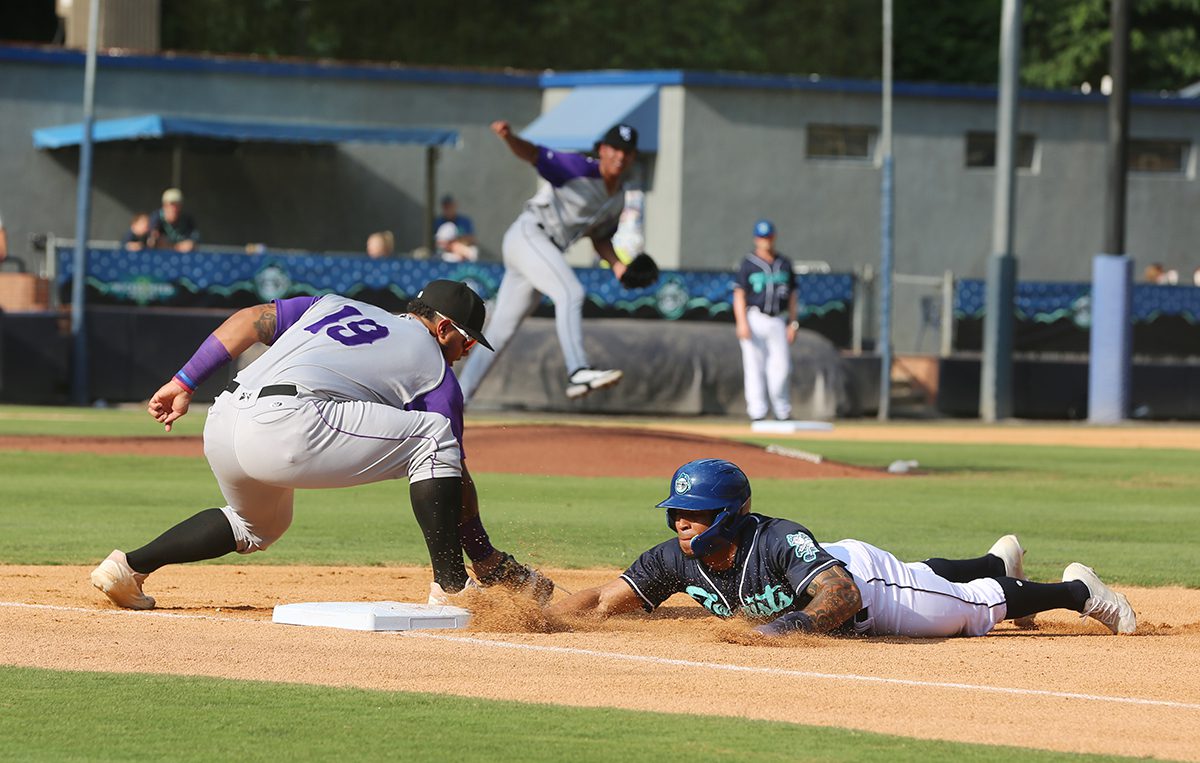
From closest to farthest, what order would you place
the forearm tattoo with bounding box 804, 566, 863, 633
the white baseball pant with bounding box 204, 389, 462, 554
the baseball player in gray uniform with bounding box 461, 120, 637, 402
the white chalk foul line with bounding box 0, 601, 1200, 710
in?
the white chalk foul line with bounding box 0, 601, 1200, 710
the white baseball pant with bounding box 204, 389, 462, 554
the forearm tattoo with bounding box 804, 566, 863, 633
the baseball player in gray uniform with bounding box 461, 120, 637, 402

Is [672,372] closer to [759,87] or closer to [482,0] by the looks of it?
[759,87]

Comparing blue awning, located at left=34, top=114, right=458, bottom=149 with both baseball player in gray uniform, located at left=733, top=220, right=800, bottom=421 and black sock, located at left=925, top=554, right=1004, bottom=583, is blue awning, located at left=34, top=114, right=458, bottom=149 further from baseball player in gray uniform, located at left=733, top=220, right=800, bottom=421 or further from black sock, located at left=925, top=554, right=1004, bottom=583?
black sock, located at left=925, top=554, right=1004, bottom=583

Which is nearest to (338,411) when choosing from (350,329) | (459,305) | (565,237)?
(350,329)

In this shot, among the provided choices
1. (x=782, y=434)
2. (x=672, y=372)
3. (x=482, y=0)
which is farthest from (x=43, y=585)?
(x=482, y=0)

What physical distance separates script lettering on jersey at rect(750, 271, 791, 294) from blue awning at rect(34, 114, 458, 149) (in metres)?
9.10

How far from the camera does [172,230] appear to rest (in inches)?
947

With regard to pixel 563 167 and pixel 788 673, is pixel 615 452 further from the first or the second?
pixel 788 673

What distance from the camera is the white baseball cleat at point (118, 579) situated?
24.1 feet

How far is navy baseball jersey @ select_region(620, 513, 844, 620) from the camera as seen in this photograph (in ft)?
22.7

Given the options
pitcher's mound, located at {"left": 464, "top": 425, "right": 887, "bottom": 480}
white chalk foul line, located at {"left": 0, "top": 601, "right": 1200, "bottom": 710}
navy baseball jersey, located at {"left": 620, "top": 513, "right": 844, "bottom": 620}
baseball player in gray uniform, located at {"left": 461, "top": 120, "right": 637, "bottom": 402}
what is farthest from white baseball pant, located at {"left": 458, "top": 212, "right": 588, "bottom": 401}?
white chalk foul line, located at {"left": 0, "top": 601, "right": 1200, "bottom": 710}

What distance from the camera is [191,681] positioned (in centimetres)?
596

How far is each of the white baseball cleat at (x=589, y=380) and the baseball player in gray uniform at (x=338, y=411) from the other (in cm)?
559

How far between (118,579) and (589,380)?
5.93m

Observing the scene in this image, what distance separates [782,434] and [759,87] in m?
10.9
